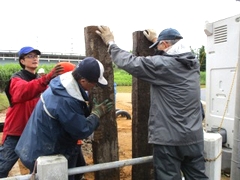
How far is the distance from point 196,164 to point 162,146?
0.46 m

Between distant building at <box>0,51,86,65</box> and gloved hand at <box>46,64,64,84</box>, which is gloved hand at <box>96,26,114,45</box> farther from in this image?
distant building at <box>0,51,86,65</box>

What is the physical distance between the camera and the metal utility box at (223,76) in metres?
4.60

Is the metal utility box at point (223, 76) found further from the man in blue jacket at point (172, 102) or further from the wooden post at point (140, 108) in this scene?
the man in blue jacket at point (172, 102)

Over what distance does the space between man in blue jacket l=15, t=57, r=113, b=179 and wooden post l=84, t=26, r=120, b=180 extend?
2.60 ft

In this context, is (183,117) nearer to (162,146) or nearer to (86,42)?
(162,146)

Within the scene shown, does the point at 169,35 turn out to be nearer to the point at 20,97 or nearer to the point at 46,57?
the point at 20,97

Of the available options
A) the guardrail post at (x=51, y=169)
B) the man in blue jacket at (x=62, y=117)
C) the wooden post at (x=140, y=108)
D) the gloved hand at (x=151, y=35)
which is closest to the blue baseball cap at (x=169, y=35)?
the gloved hand at (x=151, y=35)

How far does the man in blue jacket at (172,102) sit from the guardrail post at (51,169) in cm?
93

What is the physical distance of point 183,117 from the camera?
2621 millimetres

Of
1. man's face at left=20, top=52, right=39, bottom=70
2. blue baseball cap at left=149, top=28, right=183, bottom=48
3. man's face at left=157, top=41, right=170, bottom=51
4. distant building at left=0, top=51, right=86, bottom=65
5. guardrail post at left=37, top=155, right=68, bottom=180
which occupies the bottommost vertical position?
guardrail post at left=37, top=155, right=68, bottom=180

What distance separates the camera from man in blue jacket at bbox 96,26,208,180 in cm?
257

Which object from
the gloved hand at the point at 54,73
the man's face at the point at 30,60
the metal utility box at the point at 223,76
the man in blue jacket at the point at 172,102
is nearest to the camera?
the man in blue jacket at the point at 172,102

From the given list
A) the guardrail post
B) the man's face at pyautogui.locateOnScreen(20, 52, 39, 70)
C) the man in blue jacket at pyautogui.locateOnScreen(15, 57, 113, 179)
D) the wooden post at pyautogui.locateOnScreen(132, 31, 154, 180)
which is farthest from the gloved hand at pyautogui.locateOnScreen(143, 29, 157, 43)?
the guardrail post

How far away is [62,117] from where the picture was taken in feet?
7.44
